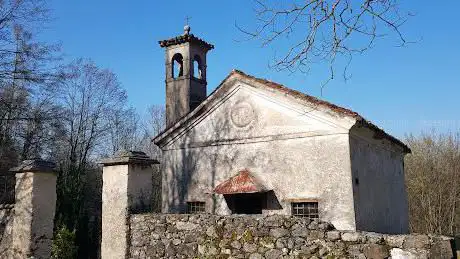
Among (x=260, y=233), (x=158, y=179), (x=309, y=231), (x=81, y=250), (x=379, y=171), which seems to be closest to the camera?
(x=309, y=231)

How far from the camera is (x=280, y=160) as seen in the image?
40.2ft

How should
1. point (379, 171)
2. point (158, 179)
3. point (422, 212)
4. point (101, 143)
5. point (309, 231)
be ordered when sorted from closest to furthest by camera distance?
point (309, 231) → point (379, 171) → point (422, 212) → point (101, 143) → point (158, 179)

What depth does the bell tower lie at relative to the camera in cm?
1662

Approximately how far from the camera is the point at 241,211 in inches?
520

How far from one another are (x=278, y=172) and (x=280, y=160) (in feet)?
1.18

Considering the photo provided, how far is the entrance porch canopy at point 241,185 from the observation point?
11984mm

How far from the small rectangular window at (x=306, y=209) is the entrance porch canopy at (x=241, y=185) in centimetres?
100

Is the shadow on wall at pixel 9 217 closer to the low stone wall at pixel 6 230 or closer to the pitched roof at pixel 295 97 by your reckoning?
the low stone wall at pixel 6 230

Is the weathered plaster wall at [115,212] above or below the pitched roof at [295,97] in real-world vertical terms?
below

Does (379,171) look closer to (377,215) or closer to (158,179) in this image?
(377,215)

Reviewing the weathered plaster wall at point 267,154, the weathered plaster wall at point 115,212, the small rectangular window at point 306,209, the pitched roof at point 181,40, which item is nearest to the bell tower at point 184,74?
the pitched roof at point 181,40

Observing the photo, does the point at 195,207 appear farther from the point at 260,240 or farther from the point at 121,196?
the point at 260,240

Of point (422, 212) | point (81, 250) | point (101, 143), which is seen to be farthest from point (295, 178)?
point (101, 143)

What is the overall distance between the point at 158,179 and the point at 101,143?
5336 mm
